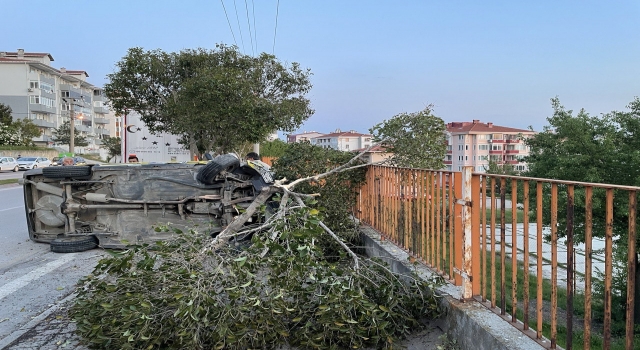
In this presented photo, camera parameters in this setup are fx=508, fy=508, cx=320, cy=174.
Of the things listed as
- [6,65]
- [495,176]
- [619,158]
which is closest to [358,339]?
[495,176]

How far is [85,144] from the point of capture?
84.1 metres

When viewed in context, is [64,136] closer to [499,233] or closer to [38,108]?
[38,108]

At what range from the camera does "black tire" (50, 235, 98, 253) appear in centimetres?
800

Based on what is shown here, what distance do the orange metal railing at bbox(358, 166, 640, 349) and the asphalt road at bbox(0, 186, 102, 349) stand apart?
333 centimetres

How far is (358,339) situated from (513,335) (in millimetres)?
1195

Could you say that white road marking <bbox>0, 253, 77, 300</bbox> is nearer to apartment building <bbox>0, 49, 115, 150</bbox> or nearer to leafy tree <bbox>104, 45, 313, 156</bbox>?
leafy tree <bbox>104, 45, 313, 156</bbox>

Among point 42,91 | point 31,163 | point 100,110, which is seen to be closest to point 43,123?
point 42,91

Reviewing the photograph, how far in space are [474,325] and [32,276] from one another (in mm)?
5825

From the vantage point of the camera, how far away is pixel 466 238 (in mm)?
3830

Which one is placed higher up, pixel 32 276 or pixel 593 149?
pixel 593 149

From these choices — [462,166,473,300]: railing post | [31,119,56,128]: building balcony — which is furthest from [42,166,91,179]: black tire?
[31,119,56,128]: building balcony

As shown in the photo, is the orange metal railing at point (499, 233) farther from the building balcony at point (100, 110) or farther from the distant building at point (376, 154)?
the building balcony at point (100, 110)

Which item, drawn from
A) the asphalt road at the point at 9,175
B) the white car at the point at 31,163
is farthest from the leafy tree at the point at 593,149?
the white car at the point at 31,163

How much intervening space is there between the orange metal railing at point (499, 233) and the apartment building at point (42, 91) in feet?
217
